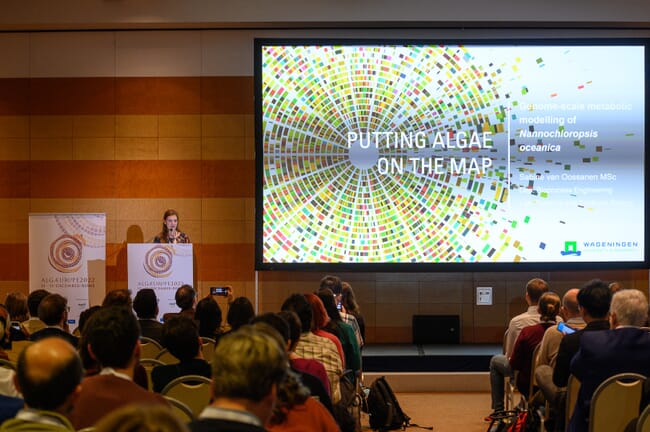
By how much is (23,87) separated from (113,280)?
236cm

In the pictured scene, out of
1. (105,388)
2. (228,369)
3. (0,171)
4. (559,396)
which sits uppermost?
(0,171)

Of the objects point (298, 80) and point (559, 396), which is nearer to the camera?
point (559, 396)

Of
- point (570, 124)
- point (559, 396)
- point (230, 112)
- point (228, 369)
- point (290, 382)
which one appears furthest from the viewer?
point (230, 112)

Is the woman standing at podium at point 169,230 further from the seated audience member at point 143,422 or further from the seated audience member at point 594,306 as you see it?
the seated audience member at point 143,422

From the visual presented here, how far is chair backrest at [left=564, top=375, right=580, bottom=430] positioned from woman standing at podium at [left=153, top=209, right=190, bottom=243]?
5182mm

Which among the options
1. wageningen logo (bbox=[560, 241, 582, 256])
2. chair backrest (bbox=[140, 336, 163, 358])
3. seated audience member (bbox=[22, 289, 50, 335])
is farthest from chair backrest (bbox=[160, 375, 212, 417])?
wageningen logo (bbox=[560, 241, 582, 256])

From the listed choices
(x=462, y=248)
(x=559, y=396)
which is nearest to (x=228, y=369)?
(x=559, y=396)

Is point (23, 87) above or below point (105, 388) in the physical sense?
above

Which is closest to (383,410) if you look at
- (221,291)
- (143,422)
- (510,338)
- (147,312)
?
(510,338)

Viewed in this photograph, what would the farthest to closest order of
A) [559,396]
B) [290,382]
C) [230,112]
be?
1. [230,112]
2. [559,396]
3. [290,382]

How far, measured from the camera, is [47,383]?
6.73 feet

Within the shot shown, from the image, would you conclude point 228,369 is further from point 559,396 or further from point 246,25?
point 246,25

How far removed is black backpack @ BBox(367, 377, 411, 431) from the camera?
6223 millimetres

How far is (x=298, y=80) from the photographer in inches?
334
